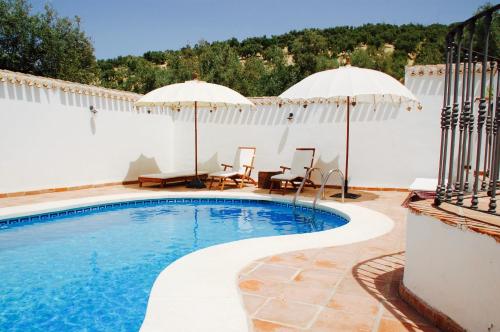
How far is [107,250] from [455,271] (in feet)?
14.6

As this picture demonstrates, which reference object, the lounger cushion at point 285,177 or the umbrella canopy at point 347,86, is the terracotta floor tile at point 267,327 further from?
the lounger cushion at point 285,177

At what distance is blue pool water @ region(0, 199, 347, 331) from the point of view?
3.35 meters

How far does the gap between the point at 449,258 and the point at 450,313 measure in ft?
1.15

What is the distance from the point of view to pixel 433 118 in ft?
30.1

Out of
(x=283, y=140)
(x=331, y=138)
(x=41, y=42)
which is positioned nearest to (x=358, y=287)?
(x=331, y=138)

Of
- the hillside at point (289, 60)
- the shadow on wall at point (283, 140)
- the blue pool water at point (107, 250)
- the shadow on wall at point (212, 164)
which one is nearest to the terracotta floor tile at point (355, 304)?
the blue pool water at point (107, 250)

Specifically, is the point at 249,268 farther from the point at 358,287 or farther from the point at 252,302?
the point at 358,287

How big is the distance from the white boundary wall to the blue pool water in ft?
7.94

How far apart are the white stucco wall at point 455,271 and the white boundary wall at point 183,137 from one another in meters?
7.28

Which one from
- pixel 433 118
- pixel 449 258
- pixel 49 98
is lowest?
pixel 449 258

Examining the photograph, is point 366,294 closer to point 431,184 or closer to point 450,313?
point 450,313

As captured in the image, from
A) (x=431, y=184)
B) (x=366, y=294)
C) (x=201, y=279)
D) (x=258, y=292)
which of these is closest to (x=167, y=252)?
(x=201, y=279)

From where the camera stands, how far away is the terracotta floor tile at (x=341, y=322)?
243 cm

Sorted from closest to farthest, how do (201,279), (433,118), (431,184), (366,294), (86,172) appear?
(366,294)
(201,279)
(431,184)
(433,118)
(86,172)
